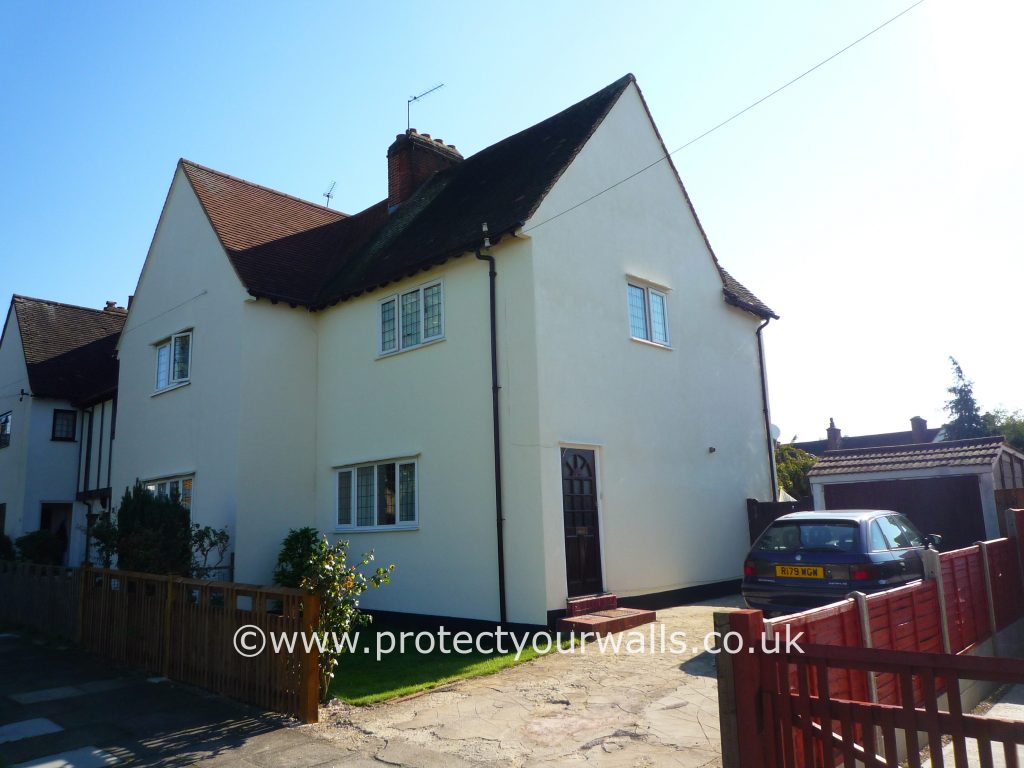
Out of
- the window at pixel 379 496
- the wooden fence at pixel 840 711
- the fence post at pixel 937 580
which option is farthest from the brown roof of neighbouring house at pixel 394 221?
the wooden fence at pixel 840 711

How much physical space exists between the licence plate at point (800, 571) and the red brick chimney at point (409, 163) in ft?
43.3

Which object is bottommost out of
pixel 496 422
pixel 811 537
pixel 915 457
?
pixel 811 537

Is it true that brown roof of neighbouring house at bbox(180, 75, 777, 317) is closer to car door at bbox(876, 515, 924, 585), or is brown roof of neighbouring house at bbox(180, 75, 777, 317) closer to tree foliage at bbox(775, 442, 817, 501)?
car door at bbox(876, 515, 924, 585)

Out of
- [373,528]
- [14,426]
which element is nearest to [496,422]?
[373,528]

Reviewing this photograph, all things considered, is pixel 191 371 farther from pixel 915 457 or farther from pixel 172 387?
pixel 915 457

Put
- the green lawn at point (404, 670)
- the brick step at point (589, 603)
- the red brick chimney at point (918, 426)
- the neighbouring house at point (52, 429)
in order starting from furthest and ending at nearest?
the red brick chimney at point (918, 426) → the neighbouring house at point (52, 429) → the brick step at point (589, 603) → the green lawn at point (404, 670)

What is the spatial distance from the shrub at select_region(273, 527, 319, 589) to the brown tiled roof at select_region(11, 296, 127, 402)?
11.6m

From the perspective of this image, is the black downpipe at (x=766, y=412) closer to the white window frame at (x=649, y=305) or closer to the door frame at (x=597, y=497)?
the white window frame at (x=649, y=305)

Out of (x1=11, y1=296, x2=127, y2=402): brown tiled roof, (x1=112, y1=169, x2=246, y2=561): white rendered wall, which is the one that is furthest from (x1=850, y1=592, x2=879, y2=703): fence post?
(x1=11, y1=296, x2=127, y2=402): brown tiled roof

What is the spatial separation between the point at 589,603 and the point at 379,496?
4783 millimetres

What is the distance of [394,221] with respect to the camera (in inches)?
718

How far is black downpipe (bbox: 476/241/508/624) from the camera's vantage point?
11.9 m

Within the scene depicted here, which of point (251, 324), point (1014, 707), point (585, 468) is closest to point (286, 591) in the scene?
point (585, 468)

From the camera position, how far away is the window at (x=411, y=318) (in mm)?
13977
